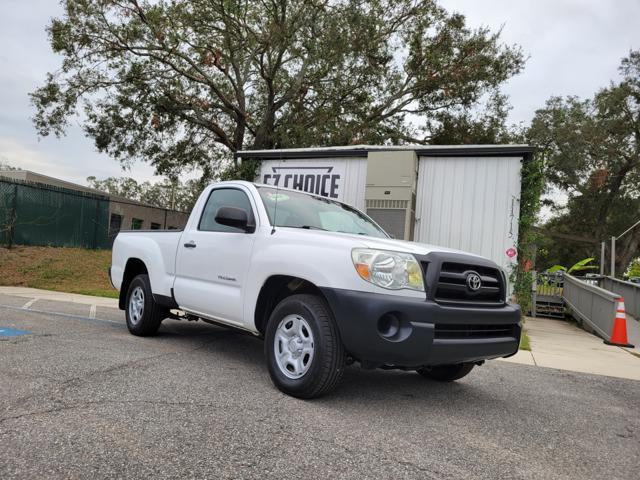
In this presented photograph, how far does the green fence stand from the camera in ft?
56.0

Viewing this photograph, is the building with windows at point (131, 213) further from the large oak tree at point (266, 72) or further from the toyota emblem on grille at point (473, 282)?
the toyota emblem on grille at point (473, 282)

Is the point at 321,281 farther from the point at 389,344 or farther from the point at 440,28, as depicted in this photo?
the point at 440,28

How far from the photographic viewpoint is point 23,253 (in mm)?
16672

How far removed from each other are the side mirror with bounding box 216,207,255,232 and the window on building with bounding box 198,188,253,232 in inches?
17.1

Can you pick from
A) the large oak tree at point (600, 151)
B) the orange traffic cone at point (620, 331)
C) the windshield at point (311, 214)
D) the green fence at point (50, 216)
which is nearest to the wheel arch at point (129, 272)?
the windshield at point (311, 214)

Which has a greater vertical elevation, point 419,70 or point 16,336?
point 419,70

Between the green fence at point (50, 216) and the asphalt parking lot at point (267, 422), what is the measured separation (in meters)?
13.6

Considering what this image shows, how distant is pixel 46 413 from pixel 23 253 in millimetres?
15672

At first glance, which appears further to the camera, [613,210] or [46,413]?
[613,210]

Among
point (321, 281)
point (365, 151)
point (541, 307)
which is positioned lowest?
point (541, 307)

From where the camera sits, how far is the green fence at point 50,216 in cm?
1706

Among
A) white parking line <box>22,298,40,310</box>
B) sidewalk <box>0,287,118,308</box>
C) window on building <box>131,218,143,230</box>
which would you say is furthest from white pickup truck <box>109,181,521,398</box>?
window on building <box>131,218,143,230</box>

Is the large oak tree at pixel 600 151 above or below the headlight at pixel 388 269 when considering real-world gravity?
above

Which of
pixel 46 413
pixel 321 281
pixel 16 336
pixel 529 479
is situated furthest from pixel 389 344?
pixel 16 336
